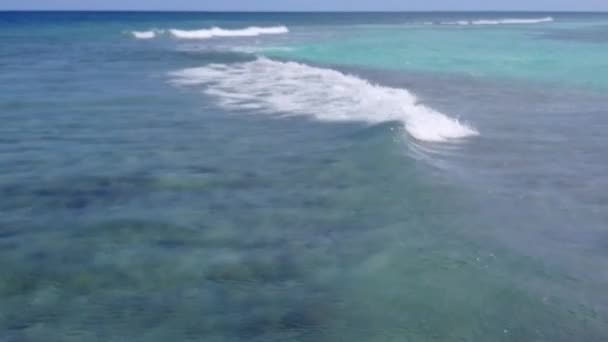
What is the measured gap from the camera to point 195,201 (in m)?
10.3

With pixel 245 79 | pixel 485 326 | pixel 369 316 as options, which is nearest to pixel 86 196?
pixel 369 316

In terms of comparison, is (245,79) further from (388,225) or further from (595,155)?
(388,225)

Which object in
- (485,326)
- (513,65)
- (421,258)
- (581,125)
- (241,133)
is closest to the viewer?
(485,326)

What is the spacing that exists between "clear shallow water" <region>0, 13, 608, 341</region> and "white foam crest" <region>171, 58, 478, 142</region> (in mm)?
133

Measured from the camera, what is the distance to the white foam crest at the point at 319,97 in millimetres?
15613

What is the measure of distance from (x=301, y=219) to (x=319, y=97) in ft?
35.9

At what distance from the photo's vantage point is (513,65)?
32.0 meters

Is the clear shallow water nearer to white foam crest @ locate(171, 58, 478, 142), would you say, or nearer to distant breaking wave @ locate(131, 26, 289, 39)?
white foam crest @ locate(171, 58, 478, 142)

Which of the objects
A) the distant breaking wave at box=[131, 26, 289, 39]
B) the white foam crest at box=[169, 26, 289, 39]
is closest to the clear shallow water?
the distant breaking wave at box=[131, 26, 289, 39]

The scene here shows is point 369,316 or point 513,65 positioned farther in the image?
point 513,65

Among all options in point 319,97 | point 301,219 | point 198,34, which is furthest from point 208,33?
point 301,219

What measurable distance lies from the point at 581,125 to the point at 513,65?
53.1ft

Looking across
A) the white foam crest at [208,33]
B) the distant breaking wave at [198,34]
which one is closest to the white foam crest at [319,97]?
the distant breaking wave at [198,34]

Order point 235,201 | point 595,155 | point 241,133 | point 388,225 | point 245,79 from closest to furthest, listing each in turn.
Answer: point 388,225
point 235,201
point 595,155
point 241,133
point 245,79
